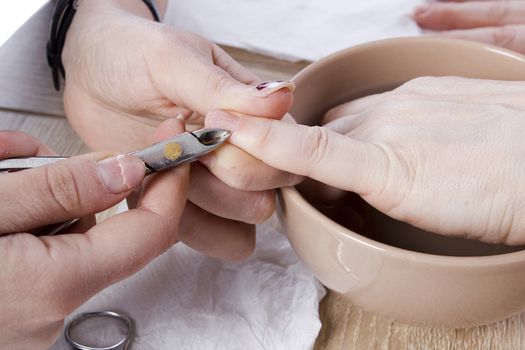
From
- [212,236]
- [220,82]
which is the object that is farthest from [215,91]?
[212,236]

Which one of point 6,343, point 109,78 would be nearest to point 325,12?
point 109,78

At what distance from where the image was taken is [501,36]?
735 millimetres

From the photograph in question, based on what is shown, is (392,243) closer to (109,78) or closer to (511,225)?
(511,225)

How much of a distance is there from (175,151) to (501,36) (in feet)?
1.54

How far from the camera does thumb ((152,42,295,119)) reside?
17.6 inches

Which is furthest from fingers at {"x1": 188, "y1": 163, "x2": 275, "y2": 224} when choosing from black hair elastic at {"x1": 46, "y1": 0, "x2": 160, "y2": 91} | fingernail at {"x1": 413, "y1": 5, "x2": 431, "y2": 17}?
fingernail at {"x1": 413, "y1": 5, "x2": 431, "y2": 17}

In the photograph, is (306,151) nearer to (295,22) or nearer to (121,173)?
(121,173)

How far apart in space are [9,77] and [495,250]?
0.50 metres

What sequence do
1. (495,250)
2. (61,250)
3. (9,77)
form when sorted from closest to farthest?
(61,250), (495,250), (9,77)

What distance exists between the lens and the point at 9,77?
69 cm

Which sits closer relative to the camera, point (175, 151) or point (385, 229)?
point (175, 151)

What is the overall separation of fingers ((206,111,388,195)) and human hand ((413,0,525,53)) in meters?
0.35

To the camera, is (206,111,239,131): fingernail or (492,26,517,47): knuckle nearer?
(206,111,239,131): fingernail

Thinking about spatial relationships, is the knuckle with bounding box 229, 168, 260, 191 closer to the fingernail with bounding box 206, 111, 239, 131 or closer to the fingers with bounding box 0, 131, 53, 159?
the fingernail with bounding box 206, 111, 239, 131
